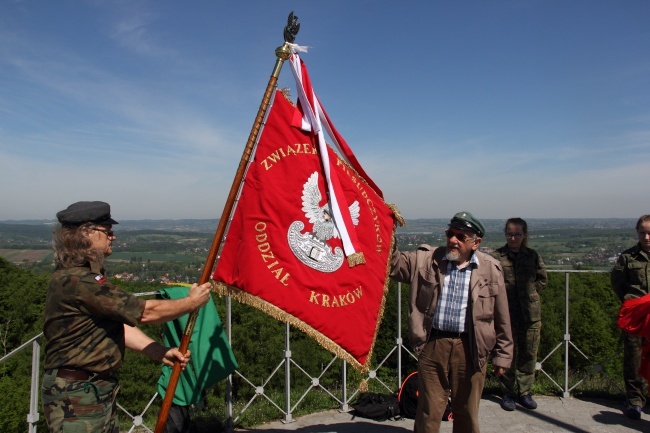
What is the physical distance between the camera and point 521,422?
15.6 feet

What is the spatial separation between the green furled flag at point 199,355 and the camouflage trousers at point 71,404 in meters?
1.38

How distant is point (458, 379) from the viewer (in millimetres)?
3514

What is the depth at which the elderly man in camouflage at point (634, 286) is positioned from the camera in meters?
4.65


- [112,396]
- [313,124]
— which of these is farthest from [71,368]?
[313,124]

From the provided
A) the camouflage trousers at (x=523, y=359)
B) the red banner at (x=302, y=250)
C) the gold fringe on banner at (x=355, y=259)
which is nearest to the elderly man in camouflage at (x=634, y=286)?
the camouflage trousers at (x=523, y=359)

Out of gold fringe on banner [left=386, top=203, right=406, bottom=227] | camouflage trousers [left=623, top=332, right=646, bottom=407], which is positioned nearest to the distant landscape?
camouflage trousers [left=623, top=332, right=646, bottom=407]

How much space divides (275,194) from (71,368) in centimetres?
163

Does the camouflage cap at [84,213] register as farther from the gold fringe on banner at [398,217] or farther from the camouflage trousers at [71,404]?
the gold fringe on banner at [398,217]

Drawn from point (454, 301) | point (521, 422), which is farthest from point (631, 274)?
point (454, 301)

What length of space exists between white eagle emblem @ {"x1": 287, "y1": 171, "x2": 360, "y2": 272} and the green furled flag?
4.05ft

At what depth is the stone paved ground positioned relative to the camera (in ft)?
15.1

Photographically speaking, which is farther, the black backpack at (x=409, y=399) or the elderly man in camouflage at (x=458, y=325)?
the black backpack at (x=409, y=399)

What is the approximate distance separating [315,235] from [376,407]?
259cm

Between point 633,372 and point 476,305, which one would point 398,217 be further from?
point 633,372
